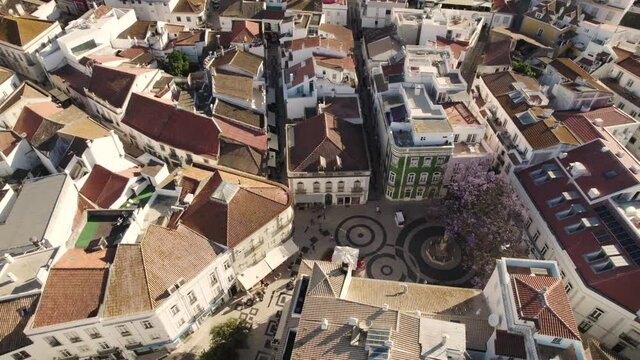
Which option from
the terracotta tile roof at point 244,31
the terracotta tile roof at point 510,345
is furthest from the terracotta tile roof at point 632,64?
the terracotta tile roof at point 244,31

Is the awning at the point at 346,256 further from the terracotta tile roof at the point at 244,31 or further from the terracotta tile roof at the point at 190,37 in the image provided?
the terracotta tile roof at the point at 190,37

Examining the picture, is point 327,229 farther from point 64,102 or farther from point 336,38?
point 64,102

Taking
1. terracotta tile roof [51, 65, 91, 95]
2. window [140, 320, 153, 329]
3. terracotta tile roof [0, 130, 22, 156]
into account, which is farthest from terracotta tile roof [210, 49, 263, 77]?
window [140, 320, 153, 329]

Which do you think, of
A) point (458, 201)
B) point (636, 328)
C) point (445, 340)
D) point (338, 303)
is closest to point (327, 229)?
point (458, 201)

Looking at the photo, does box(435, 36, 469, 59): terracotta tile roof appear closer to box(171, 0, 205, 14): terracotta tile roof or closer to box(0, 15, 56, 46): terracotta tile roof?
box(171, 0, 205, 14): terracotta tile roof

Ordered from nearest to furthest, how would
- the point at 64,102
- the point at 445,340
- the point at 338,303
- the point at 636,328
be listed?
the point at 445,340, the point at 338,303, the point at 636,328, the point at 64,102

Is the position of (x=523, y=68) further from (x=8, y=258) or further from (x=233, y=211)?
(x=8, y=258)

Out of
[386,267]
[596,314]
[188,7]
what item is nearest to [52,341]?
[386,267]
